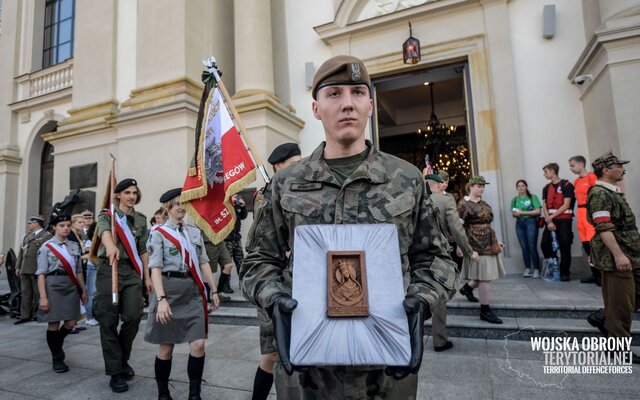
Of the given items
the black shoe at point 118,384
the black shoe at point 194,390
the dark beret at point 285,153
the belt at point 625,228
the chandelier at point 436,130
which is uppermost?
the chandelier at point 436,130

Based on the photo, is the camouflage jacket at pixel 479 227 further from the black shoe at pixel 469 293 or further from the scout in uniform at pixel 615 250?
the scout in uniform at pixel 615 250

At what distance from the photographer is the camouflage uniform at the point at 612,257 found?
11.3 feet

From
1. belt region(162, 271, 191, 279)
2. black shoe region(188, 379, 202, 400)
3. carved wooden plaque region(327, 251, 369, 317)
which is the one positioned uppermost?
carved wooden plaque region(327, 251, 369, 317)

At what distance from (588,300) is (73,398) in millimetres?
5943

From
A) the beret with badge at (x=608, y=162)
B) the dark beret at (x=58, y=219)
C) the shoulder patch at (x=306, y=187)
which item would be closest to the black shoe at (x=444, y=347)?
the beret with badge at (x=608, y=162)

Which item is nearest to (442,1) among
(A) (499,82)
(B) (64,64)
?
(A) (499,82)

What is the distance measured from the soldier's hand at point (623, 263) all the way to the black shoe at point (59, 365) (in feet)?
19.2

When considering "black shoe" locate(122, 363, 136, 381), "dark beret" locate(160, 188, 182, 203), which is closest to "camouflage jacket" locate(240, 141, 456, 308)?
"dark beret" locate(160, 188, 182, 203)

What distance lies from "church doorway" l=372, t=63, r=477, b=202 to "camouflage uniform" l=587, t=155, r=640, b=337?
866 cm

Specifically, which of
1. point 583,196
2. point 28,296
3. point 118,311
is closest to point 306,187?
point 118,311

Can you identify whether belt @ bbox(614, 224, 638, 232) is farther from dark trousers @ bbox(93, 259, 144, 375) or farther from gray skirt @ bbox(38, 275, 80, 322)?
gray skirt @ bbox(38, 275, 80, 322)

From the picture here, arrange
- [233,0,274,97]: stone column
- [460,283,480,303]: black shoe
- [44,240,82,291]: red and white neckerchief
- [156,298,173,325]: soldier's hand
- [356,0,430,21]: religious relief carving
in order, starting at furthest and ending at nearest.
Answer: [233,0,274,97]: stone column → [356,0,430,21]: religious relief carving → [460,283,480,303]: black shoe → [44,240,82,291]: red and white neckerchief → [156,298,173,325]: soldier's hand

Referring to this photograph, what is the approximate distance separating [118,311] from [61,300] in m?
1.12

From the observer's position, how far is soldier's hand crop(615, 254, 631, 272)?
339 centimetres
